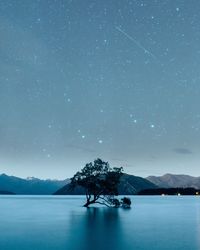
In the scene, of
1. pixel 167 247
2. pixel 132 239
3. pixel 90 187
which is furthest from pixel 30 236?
pixel 90 187

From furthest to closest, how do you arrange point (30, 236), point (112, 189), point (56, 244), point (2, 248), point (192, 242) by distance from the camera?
point (112, 189)
point (30, 236)
point (192, 242)
point (56, 244)
point (2, 248)

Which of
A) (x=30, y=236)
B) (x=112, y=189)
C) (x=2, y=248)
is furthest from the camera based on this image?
(x=112, y=189)

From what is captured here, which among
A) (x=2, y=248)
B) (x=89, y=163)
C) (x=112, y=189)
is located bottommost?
(x=2, y=248)

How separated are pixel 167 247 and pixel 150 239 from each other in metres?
6.24

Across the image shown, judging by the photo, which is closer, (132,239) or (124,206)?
Result: (132,239)

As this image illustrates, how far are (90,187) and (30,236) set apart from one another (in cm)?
5061

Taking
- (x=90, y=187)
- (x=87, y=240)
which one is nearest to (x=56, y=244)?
(x=87, y=240)

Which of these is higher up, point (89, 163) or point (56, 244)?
point (89, 163)

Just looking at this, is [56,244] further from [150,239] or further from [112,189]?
[112,189]

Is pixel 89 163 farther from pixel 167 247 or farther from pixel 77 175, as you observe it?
pixel 167 247

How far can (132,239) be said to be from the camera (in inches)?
1577

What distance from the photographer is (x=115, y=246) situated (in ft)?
112

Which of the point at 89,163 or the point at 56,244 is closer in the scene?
the point at 56,244

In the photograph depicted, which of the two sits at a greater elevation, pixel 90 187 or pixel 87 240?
pixel 90 187
